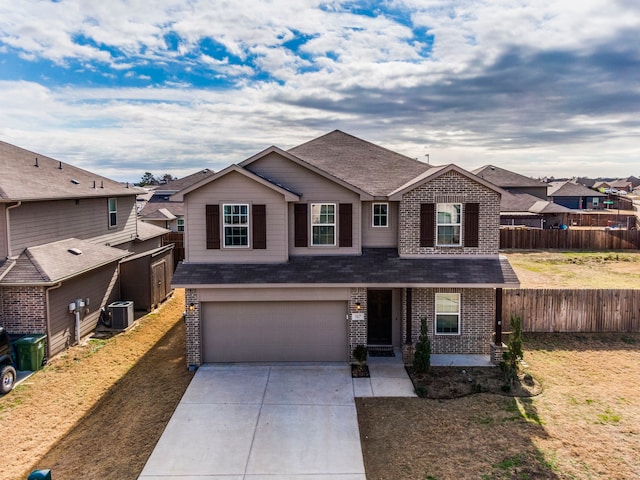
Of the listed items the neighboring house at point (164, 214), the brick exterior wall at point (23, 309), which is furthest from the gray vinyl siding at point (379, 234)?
the neighboring house at point (164, 214)

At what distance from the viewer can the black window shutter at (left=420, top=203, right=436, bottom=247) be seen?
1470 centimetres

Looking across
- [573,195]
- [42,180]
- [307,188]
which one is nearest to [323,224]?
[307,188]

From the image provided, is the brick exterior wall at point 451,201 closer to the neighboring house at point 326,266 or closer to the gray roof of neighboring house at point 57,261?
the neighboring house at point 326,266

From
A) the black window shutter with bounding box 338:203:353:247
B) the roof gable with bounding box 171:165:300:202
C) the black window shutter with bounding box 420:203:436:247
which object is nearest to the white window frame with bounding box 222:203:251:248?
the roof gable with bounding box 171:165:300:202

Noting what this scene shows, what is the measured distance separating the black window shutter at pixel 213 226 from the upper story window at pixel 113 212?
9.45 meters

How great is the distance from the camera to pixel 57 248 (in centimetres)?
1633

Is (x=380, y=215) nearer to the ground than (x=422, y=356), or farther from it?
farther from it

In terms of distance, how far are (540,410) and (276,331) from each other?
24.7 ft

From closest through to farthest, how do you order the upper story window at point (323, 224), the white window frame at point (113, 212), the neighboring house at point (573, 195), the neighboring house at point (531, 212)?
the upper story window at point (323, 224), the white window frame at point (113, 212), the neighboring house at point (531, 212), the neighboring house at point (573, 195)

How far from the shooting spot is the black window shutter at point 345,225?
14750 mm

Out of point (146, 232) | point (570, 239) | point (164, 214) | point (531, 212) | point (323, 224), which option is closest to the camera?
point (323, 224)

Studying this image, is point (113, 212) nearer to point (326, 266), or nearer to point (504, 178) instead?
point (326, 266)

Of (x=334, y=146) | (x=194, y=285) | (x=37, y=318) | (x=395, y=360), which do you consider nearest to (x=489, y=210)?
(x=395, y=360)

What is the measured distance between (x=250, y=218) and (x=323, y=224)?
7.87 ft
